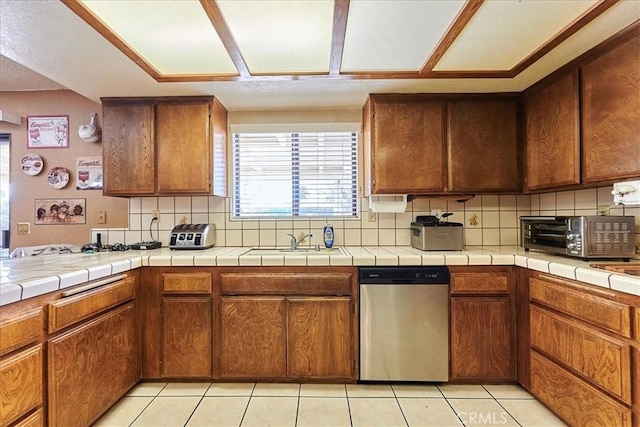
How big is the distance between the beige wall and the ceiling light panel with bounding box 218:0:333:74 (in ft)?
5.80

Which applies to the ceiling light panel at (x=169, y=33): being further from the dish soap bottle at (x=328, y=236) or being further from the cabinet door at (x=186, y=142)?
the dish soap bottle at (x=328, y=236)

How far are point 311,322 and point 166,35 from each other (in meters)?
1.83

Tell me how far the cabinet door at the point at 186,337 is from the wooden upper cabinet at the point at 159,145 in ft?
2.75

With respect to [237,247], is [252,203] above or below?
above

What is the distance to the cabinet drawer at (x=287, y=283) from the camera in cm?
198

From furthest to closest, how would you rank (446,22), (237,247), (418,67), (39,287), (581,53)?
1. (237,247)
2. (418,67)
3. (581,53)
4. (446,22)
5. (39,287)

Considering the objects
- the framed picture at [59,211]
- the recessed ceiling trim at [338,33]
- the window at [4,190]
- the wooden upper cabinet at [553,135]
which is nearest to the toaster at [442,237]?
the wooden upper cabinet at [553,135]

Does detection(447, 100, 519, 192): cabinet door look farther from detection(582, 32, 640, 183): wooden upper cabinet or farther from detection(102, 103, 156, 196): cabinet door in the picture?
detection(102, 103, 156, 196): cabinet door

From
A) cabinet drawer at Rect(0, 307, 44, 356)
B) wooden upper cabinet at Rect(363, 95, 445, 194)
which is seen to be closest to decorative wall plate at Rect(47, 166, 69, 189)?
cabinet drawer at Rect(0, 307, 44, 356)

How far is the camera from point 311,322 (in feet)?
6.47

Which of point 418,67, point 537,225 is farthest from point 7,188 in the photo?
point 537,225

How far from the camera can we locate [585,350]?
1459 mm

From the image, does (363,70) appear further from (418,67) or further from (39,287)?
(39,287)

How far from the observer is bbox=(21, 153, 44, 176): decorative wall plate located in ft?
8.51
